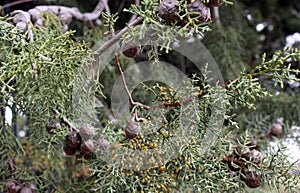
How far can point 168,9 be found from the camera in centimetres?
41

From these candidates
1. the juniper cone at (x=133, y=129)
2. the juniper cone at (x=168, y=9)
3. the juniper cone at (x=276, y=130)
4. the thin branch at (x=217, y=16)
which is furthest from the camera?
the thin branch at (x=217, y=16)

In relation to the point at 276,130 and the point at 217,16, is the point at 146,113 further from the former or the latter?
the point at 217,16

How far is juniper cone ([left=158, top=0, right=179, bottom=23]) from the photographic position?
41cm

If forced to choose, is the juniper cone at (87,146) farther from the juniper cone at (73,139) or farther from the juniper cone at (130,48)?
the juniper cone at (130,48)

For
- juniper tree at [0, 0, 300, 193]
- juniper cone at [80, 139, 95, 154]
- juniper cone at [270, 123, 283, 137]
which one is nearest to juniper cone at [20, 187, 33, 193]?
juniper tree at [0, 0, 300, 193]

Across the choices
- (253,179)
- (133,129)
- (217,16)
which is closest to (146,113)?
(133,129)

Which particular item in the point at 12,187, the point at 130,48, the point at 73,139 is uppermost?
the point at 130,48

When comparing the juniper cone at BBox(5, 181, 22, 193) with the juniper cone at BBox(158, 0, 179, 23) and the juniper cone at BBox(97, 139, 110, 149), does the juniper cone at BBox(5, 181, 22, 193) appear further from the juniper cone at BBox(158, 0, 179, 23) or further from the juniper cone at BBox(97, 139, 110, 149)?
the juniper cone at BBox(158, 0, 179, 23)

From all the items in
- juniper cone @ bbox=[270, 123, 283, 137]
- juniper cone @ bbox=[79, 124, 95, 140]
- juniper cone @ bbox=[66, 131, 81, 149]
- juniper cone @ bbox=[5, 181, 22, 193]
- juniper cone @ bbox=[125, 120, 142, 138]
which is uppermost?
juniper cone @ bbox=[125, 120, 142, 138]

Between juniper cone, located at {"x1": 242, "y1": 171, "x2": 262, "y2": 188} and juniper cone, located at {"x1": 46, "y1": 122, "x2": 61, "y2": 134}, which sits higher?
juniper cone, located at {"x1": 242, "y1": 171, "x2": 262, "y2": 188}

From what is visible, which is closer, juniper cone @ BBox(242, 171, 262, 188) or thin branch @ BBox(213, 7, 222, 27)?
juniper cone @ BBox(242, 171, 262, 188)

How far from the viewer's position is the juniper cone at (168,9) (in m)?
0.41

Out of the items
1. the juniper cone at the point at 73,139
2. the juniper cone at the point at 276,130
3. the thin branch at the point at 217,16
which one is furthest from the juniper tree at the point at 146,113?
the thin branch at the point at 217,16

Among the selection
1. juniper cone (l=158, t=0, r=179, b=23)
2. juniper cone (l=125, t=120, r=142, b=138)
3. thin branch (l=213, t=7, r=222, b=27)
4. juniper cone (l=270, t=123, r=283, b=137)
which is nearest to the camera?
juniper cone (l=158, t=0, r=179, b=23)
